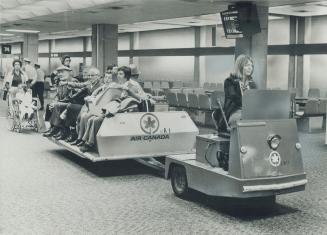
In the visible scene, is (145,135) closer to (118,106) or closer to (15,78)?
(118,106)

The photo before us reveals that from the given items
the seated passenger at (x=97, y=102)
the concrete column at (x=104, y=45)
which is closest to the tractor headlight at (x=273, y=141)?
the seated passenger at (x=97, y=102)

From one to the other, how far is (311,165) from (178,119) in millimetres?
2334

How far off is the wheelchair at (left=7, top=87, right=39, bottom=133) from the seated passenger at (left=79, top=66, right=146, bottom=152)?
173 inches

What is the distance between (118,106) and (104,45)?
10.9 metres

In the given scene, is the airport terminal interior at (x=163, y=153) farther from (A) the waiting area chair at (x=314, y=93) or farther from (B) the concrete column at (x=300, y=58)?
(B) the concrete column at (x=300, y=58)

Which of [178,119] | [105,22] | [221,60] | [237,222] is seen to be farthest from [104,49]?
[237,222]

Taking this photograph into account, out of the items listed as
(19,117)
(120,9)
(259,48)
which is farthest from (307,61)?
(19,117)

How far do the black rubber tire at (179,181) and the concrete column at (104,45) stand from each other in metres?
12.3

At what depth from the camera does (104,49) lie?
58.7 feet

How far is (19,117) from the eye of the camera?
458 inches

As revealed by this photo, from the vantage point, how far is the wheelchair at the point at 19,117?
11.6 metres

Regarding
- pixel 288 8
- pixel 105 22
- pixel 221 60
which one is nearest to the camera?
pixel 288 8

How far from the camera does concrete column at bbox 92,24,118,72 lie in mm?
17922

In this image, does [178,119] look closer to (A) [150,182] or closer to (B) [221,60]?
(A) [150,182]
